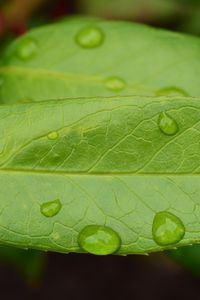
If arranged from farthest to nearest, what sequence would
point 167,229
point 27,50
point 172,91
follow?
point 27,50 → point 172,91 → point 167,229

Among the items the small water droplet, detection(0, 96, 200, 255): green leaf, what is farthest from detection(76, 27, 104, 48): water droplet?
the small water droplet

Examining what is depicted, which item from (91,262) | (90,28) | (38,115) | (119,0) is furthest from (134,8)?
(91,262)

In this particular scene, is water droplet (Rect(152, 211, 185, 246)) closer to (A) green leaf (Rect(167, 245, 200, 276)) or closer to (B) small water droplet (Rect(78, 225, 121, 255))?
(B) small water droplet (Rect(78, 225, 121, 255))

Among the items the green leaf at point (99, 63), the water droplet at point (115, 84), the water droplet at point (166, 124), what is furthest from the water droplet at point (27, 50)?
the water droplet at point (166, 124)

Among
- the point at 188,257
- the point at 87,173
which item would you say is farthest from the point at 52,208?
the point at 188,257

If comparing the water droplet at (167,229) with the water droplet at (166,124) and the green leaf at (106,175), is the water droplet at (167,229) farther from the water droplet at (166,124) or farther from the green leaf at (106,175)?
the water droplet at (166,124)

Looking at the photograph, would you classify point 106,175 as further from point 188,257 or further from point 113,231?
point 188,257
